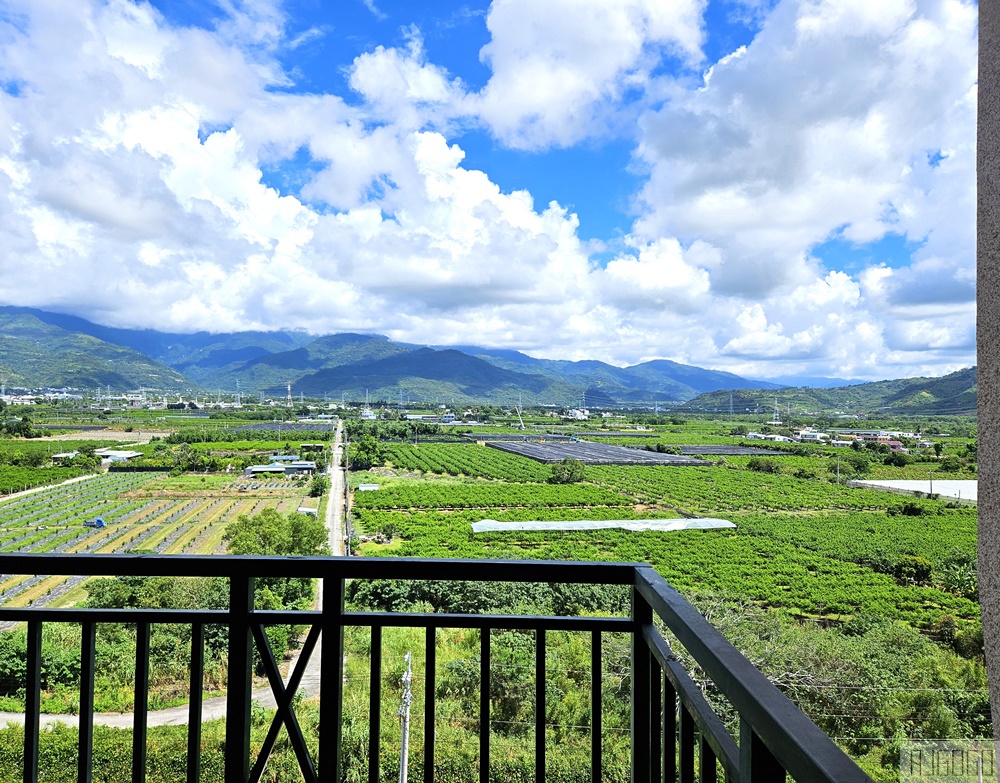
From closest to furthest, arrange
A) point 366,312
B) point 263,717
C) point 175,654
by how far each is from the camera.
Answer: point 263,717
point 175,654
point 366,312

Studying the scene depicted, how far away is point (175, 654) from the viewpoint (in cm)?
600

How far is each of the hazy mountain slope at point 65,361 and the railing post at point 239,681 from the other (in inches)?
371

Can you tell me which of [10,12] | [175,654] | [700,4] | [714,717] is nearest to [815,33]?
[700,4]

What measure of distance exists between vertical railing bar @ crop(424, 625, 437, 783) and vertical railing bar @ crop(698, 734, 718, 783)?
0.55 metres

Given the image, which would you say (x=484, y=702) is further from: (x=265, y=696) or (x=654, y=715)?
(x=265, y=696)

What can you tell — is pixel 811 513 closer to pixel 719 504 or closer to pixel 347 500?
pixel 719 504

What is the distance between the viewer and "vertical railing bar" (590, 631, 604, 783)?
1.08 metres

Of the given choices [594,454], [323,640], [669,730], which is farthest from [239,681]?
[594,454]

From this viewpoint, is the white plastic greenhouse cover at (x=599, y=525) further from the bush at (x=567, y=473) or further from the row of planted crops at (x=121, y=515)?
the row of planted crops at (x=121, y=515)

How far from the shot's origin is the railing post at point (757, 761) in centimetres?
53

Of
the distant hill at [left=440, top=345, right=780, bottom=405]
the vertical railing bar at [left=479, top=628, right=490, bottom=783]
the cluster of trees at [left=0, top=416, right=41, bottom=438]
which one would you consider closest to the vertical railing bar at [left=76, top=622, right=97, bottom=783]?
the vertical railing bar at [left=479, top=628, right=490, bottom=783]

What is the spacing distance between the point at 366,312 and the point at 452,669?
15900 millimetres

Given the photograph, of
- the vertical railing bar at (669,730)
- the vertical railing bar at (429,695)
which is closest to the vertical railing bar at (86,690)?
the vertical railing bar at (429,695)

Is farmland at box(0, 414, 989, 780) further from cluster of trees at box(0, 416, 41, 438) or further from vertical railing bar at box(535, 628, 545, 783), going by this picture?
vertical railing bar at box(535, 628, 545, 783)
